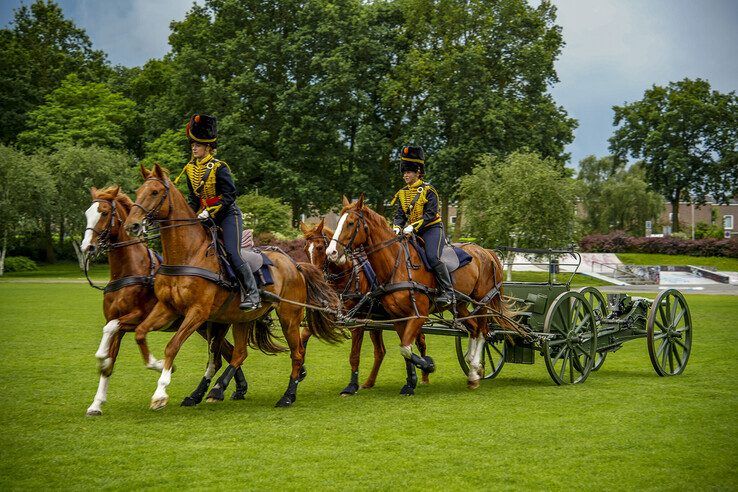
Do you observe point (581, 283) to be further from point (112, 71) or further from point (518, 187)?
point (112, 71)

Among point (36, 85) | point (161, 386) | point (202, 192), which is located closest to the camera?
point (161, 386)

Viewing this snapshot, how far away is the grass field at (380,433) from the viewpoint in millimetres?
7504

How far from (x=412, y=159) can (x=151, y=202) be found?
4672 mm

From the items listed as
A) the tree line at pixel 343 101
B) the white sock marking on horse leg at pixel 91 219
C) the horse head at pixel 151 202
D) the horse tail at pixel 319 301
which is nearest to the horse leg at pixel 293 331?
the horse tail at pixel 319 301

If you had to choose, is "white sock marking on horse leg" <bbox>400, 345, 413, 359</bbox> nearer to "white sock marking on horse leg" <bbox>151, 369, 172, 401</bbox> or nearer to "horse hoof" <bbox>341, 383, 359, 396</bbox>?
"horse hoof" <bbox>341, 383, 359, 396</bbox>

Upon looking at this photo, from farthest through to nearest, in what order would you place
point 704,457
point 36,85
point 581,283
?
point 36,85, point 581,283, point 704,457

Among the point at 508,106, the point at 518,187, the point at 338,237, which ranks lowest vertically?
the point at 338,237

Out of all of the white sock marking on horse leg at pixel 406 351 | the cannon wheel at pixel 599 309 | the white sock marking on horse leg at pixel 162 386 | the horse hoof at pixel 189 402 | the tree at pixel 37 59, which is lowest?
the horse hoof at pixel 189 402

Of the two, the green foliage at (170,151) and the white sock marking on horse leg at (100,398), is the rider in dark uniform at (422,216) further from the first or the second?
the green foliage at (170,151)

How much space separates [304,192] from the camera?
50.6 m

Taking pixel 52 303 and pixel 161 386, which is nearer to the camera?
pixel 161 386

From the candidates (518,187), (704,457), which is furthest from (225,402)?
(518,187)

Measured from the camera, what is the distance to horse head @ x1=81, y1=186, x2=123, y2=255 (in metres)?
10.6

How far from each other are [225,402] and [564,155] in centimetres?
4755
